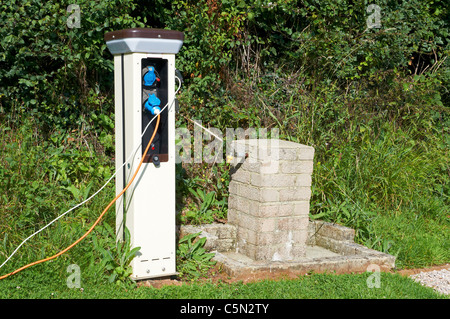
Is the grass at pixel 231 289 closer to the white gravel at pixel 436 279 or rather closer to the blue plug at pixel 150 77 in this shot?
the white gravel at pixel 436 279

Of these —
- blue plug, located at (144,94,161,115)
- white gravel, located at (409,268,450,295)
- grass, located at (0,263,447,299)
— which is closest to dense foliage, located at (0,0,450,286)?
white gravel, located at (409,268,450,295)

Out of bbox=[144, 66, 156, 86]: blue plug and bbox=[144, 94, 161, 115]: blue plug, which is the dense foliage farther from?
bbox=[144, 66, 156, 86]: blue plug

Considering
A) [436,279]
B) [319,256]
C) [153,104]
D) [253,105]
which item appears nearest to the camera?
[153,104]

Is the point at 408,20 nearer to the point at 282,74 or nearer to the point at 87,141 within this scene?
the point at 282,74

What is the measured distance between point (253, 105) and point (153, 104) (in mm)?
2643

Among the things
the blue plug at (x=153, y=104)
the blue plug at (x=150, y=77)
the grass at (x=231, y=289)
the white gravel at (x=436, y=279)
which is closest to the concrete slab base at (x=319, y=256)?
the grass at (x=231, y=289)

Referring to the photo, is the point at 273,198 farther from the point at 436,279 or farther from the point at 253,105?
the point at 253,105

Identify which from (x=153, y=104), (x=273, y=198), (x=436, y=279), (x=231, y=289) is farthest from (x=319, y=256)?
(x=153, y=104)

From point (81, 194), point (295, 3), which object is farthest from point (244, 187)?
point (295, 3)

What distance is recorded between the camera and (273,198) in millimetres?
5023

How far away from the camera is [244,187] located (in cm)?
525

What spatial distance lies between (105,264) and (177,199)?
5.67 ft

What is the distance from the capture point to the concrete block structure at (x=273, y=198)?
5.00 m

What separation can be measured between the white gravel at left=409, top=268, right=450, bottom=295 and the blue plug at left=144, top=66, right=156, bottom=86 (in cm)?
285
